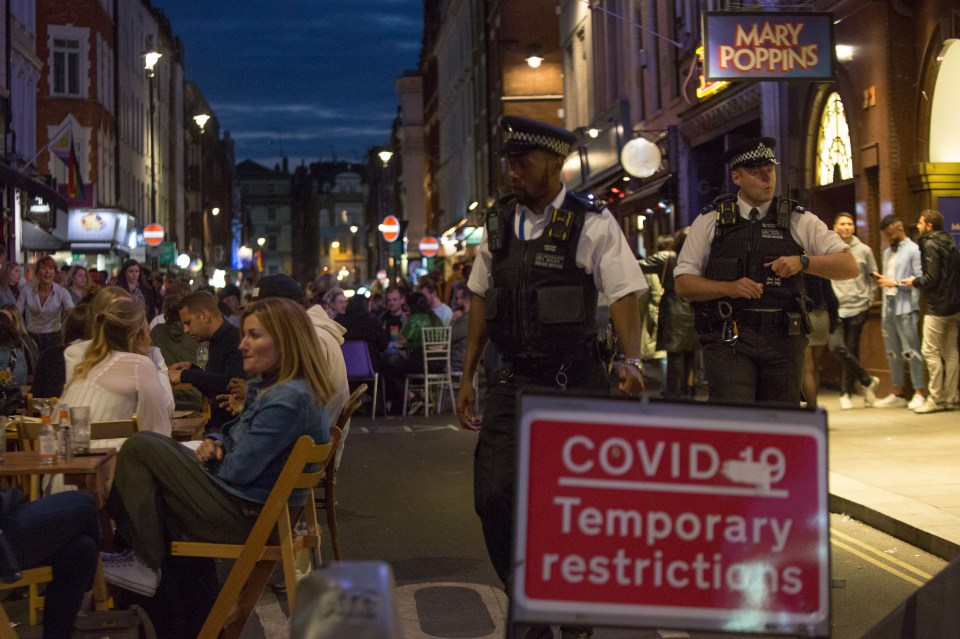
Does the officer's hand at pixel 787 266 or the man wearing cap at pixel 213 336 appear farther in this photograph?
the man wearing cap at pixel 213 336

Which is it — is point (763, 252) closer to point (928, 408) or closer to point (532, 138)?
point (532, 138)

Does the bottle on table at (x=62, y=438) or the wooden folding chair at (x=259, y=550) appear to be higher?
the bottle on table at (x=62, y=438)

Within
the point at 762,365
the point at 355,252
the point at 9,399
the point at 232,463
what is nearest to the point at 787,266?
the point at 762,365

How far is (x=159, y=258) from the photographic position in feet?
191

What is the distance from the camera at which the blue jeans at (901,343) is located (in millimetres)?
15102

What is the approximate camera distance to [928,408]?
14461 millimetres

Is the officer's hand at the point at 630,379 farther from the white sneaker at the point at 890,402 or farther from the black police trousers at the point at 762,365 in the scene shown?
the white sneaker at the point at 890,402

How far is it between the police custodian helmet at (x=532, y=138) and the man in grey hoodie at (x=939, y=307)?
30.6ft

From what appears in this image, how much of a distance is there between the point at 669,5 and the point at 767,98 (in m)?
6.53

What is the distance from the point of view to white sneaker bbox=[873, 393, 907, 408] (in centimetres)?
1538

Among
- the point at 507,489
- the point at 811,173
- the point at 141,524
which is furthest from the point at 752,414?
the point at 811,173

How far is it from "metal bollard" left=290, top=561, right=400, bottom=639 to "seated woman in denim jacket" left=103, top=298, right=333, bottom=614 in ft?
10.4

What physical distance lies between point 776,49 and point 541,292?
33.6 ft

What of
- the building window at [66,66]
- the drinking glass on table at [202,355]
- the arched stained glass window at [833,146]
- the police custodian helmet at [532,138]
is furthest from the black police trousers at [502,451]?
the building window at [66,66]
